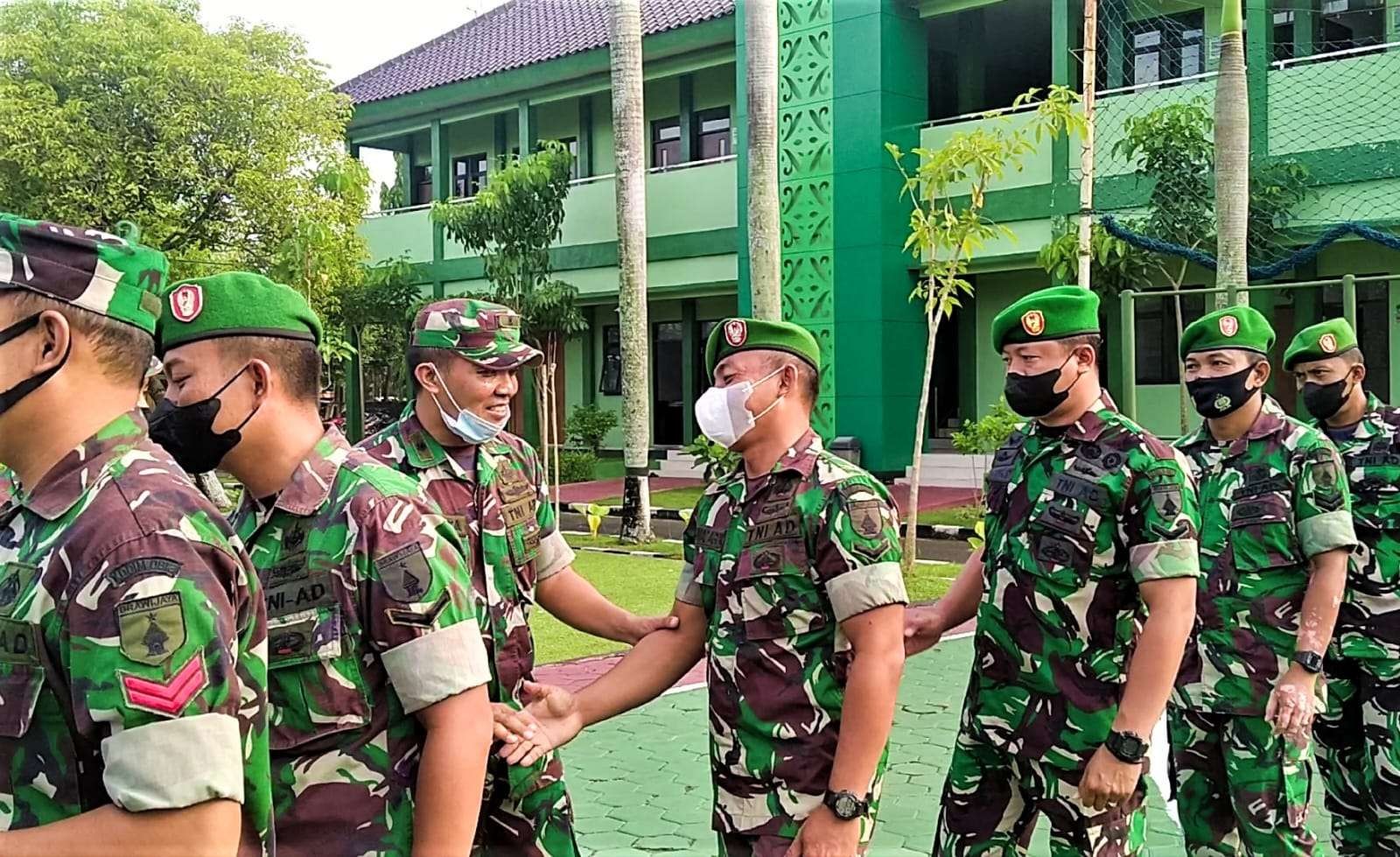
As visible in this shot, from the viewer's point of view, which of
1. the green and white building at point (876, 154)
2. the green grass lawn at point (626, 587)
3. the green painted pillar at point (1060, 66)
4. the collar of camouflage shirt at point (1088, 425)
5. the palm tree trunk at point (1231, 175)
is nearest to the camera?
the collar of camouflage shirt at point (1088, 425)

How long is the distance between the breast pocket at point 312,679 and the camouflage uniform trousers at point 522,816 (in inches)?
43.1

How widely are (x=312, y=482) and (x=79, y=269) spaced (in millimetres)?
693

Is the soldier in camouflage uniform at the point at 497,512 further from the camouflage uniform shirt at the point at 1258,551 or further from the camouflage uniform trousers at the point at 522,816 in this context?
the camouflage uniform shirt at the point at 1258,551

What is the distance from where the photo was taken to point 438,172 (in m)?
24.5

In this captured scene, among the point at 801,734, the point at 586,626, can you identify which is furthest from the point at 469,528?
the point at 801,734

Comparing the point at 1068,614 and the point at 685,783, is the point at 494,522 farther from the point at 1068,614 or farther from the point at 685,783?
the point at 685,783

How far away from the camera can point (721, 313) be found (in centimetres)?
2170

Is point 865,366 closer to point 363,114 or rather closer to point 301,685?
point 363,114

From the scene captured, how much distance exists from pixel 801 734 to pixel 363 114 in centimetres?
2468

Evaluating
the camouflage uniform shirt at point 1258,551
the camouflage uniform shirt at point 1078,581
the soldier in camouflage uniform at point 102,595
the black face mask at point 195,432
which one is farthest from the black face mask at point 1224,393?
the soldier in camouflage uniform at point 102,595

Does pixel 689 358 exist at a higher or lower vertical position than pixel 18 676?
higher

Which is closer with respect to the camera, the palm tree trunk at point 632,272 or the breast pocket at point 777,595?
the breast pocket at point 777,595

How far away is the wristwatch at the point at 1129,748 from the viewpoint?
3.17m

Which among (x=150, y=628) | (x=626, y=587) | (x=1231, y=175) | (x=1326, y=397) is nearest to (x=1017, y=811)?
(x=1326, y=397)
